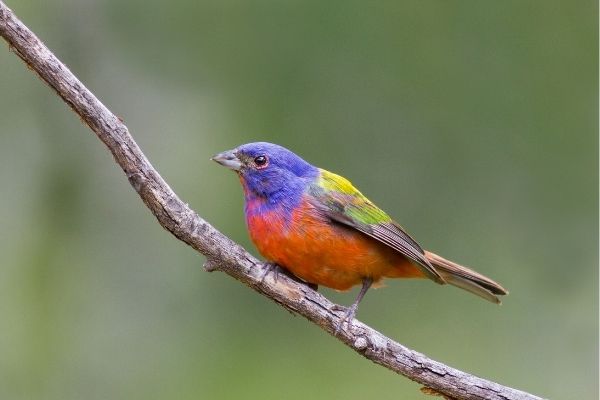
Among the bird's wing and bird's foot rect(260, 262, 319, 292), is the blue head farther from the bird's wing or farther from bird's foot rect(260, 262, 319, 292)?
bird's foot rect(260, 262, 319, 292)

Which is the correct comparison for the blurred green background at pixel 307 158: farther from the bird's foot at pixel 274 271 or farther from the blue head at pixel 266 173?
the bird's foot at pixel 274 271

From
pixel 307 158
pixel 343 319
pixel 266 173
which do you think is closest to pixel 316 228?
pixel 266 173

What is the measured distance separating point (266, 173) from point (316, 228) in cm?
51

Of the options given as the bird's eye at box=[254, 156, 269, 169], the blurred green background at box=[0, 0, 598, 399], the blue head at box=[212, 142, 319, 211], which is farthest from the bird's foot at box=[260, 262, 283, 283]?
the blurred green background at box=[0, 0, 598, 399]

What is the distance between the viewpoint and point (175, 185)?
855 centimetres

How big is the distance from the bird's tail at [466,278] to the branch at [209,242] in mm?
1379

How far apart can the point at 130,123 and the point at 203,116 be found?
2.29ft

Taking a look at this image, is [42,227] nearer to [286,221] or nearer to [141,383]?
[141,383]

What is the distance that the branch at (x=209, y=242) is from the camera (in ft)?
15.0

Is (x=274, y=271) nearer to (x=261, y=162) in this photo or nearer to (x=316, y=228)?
(x=316, y=228)

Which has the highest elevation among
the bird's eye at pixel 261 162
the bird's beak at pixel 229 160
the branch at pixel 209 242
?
the bird's eye at pixel 261 162

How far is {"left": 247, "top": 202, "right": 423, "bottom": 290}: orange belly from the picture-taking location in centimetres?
558

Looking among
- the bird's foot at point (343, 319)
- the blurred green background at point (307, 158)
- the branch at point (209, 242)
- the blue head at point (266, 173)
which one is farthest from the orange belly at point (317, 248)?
the blurred green background at point (307, 158)

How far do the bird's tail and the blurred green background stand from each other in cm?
237
